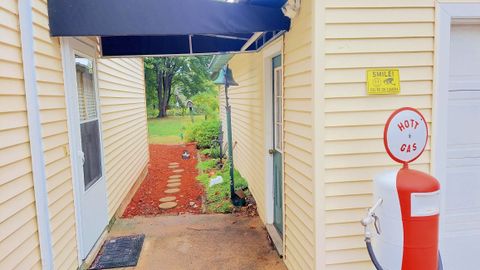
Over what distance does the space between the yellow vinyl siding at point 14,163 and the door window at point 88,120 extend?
1.18 meters

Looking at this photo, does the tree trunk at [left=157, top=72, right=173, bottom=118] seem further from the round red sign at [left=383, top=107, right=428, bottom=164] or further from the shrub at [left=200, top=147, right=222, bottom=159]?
the round red sign at [left=383, top=107, right=428, bottom=164]

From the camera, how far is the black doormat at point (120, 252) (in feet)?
12.8

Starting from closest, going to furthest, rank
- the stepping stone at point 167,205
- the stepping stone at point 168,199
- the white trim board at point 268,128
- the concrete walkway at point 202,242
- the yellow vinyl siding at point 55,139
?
the yellow vinyl siding at point 55,139 < the concrete walkway at point 202,242 < the white trim board at point 268,128 < the stepping stone at point 167,205 < the stepping stone at point 168,199

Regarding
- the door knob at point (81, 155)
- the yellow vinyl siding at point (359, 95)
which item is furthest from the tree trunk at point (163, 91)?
the yellow vinyl siding at point (359, 95)

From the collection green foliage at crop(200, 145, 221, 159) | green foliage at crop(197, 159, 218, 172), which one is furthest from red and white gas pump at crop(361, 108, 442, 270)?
green foliage at crop(200, 145, 221, 159)

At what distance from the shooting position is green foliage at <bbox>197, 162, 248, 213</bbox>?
19.2 feet

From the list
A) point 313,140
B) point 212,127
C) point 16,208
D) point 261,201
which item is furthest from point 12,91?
point 212,127

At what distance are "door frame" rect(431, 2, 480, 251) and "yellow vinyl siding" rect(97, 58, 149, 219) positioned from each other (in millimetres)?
3702

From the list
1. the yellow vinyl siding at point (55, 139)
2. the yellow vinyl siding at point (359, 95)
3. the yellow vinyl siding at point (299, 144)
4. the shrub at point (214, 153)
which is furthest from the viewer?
the shrub at point (214, 153)

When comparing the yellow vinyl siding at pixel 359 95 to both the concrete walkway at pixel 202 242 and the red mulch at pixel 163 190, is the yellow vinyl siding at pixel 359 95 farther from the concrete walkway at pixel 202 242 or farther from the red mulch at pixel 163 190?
the red mulch at pixel 163 190

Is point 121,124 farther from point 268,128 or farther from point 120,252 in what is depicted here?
point 268,128

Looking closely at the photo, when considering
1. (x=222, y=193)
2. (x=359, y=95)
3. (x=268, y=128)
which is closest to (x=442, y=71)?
(x=359, y=95)

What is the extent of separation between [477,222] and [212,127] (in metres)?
10.5

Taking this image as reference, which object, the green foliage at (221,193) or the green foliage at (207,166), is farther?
the green foliage at (207,166)
